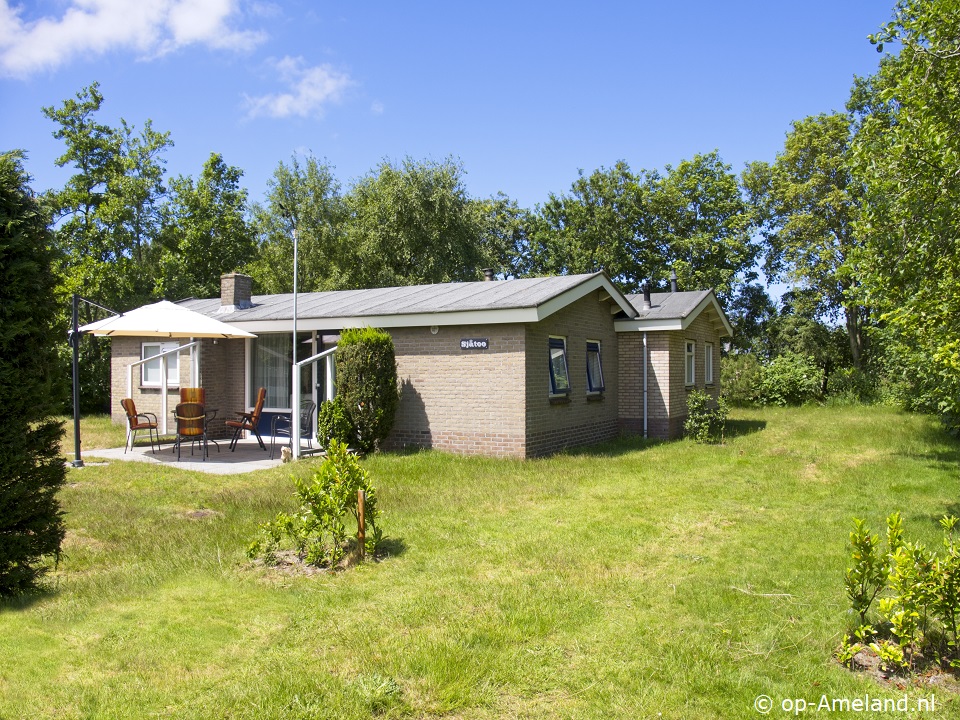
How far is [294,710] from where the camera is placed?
376 centimetres

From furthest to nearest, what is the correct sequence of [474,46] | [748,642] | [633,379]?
[633,379] < [474,46] < [748,642]

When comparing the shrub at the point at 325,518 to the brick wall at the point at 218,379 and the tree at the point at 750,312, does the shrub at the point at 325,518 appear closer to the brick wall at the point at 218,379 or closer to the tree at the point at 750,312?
the brick wall at the point at 218,379

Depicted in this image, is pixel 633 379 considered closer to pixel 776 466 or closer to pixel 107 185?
pixel 776 466

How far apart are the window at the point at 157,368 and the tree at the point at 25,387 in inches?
480

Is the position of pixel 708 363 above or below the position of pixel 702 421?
above

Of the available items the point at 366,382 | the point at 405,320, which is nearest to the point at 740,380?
the point at 405,320

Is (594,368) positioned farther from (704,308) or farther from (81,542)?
(81,542)

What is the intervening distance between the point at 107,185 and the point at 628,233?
24.0 metres

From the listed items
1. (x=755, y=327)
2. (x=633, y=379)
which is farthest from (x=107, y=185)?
(x=755, y=327)

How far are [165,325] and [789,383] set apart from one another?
2272 cm

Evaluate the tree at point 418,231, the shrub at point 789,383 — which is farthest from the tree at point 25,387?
the tree at point 418,231

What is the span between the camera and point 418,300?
1483cm

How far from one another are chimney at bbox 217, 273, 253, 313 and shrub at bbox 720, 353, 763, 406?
17.6 m

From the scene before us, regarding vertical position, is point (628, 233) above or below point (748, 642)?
above
